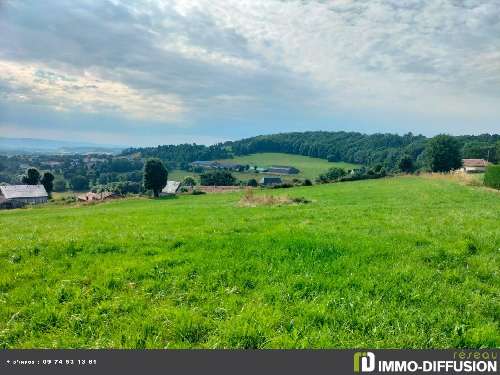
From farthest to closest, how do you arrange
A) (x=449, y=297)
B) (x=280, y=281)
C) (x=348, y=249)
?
(x=348, y=249) < (x=280, y=281) < (x=449, y=297)

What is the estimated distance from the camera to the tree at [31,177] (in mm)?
121688

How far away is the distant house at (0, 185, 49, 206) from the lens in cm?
11208

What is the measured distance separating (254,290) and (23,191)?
131 m

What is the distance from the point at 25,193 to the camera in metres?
114

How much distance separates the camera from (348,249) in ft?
29.9

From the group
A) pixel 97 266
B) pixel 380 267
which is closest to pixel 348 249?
pixel 380 267

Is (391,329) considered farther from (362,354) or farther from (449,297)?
(449,297)

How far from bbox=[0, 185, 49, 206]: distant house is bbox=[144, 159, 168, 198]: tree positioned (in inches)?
1951

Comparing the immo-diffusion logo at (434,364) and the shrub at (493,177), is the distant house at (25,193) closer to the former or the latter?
the shrub at (493,177)

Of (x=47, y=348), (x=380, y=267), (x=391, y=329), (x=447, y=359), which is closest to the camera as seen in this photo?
(x=447, y=359)

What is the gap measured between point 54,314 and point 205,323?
2.71m

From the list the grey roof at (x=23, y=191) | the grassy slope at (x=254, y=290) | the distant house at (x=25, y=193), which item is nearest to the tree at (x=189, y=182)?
the distant house at (x=25, y=193)

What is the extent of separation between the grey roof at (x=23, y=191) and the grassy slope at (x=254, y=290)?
12274cm

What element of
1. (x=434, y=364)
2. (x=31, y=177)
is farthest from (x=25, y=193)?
(x=434, y=364)
